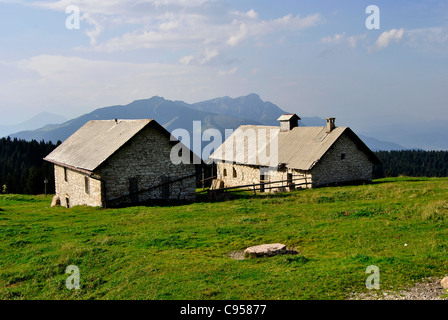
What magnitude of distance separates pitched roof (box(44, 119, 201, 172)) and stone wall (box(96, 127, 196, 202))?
54cm

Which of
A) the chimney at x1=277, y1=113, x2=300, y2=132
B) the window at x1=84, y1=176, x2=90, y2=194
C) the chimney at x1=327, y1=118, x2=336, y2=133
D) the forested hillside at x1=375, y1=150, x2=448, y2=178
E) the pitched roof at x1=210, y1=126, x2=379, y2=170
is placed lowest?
the forested hillside at x1=375, y1=150, x2=448, y2=178

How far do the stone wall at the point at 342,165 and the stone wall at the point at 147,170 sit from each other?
12687 millimetres

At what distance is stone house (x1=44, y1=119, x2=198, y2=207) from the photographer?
89.6 ft

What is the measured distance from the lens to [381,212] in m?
19.5

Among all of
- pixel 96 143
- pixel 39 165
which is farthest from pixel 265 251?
pixel 39 165

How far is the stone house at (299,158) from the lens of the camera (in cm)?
3541

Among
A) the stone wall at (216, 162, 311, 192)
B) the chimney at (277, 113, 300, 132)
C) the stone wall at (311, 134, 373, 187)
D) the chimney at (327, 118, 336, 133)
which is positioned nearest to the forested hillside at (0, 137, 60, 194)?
the stone wall at (216, 162, 311, 192)

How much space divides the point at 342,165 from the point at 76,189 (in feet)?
83.9

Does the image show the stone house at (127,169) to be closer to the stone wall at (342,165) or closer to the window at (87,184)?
the window at (87,184)

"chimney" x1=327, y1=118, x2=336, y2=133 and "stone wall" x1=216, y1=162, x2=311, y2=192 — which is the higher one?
"chimney" x1=327, y1=118, x2=336, y2=133

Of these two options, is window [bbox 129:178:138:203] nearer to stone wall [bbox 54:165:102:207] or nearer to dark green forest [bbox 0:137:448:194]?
stone wall [bbox 54:165:102:207]
